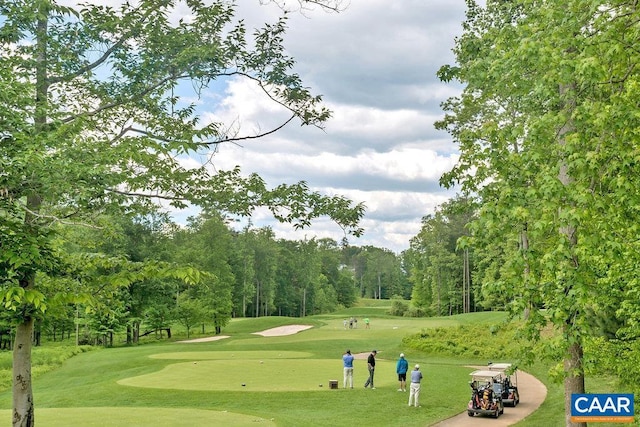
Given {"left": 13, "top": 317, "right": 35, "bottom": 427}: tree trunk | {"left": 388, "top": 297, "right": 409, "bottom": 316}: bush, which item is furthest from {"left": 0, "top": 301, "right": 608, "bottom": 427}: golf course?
{"left": 388, "top": 297, "right": 409, "bottom": 316}: bush

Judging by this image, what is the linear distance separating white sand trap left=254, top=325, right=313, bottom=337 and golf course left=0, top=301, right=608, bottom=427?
12990 millimetres

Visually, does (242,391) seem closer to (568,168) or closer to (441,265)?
(568,168)

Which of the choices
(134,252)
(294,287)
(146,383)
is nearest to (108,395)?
(146,383)

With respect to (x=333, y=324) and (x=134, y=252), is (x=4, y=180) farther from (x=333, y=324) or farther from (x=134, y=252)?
Result: (x=333, y=324)

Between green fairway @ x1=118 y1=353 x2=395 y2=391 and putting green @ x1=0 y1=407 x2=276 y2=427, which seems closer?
putting green @ x1=0 y1=407 x2=276 y2=427

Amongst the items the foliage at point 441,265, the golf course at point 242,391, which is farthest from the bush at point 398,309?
the golf course at point 242,391

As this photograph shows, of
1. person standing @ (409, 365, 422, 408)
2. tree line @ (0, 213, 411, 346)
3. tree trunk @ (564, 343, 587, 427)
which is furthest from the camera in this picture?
person standing @ (409, 365, 422, 408)

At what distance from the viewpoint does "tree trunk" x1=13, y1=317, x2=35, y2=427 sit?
1288 cm

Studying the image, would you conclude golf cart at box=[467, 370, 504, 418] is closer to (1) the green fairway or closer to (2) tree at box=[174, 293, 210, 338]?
(1) the green fairway

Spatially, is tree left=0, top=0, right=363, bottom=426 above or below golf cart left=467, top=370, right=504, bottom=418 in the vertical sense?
above

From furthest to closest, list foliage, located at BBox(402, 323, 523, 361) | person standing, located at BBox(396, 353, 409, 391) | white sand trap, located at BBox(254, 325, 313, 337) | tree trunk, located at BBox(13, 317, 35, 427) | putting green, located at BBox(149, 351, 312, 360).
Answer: white sand trap, located at BBox(254, 325, 313, 337), putting green, located at BBox(149, 351, 312, 360), foliage, located at BBox(402, 323, 523, 361), person standing, located at BBox(396, 353, 409, 391), tree trunk, located at BBox(13, 317, 35, 427)

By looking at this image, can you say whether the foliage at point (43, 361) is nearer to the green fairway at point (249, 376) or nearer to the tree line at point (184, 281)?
the tree line at point (184, 281)

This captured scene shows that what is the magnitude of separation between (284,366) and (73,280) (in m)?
22.1

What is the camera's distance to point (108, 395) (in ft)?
82.8
